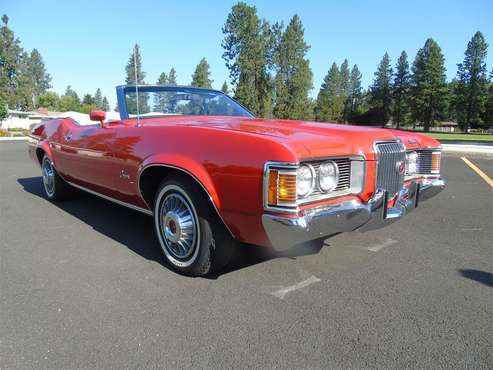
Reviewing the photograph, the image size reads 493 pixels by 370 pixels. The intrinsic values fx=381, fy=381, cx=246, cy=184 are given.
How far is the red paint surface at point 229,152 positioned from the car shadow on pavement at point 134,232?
0.43m

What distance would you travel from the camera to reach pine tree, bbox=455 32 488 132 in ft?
195

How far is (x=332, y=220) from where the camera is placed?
7.60 ft

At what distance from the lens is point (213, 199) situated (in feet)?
8.11

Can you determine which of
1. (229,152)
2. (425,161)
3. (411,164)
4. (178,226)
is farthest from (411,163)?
(178,226)

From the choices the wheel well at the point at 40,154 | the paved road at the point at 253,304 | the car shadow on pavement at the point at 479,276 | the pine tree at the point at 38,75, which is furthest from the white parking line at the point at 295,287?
the pine tree at the point at 38,75

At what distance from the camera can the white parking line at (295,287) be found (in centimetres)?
252

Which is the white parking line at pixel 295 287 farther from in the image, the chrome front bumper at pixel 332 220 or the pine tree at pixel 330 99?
the pine tree at pixel 330 99

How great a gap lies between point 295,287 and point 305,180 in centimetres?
82

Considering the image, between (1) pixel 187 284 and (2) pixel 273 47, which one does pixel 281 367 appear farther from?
(2) pixel 273 47

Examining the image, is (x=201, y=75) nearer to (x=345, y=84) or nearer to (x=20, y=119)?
(x=20, y=119)

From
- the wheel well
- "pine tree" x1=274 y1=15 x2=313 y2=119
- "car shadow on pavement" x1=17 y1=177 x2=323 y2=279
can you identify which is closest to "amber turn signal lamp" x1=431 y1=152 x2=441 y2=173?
"car shadow on pavement" x1=17 y1=177 x2=323 y2=279

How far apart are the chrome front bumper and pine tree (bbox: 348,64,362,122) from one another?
280ft

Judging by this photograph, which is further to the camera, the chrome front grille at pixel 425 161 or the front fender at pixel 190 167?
the chrome front grille at pixel 425 161

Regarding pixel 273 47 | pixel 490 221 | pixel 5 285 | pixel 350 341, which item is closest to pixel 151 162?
pixel 5 285
